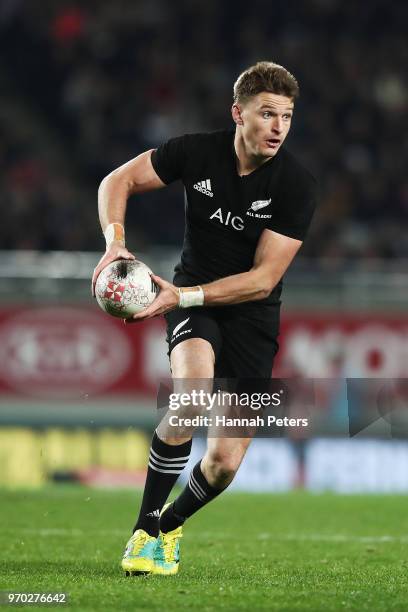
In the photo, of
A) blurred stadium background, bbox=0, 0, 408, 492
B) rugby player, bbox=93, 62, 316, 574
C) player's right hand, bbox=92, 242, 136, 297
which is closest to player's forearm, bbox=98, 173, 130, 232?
rugby player, bbox=93, 62, 316, 574

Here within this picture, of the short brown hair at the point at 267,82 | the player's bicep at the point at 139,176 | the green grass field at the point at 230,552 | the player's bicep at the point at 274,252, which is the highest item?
the short brown hair at the point at 267,82

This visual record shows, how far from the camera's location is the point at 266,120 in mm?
6227

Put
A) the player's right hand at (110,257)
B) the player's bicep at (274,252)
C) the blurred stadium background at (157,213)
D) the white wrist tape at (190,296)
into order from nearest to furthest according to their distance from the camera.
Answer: the player's right hand at (110,257)
the white wrist tape at (190,296)
the player's bicep at (274,252)
the blurred stadium background at (157,213)

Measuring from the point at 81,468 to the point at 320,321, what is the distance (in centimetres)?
305

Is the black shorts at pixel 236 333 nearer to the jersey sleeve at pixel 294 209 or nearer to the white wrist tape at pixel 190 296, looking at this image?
the white wrist tape at pixel 190 296

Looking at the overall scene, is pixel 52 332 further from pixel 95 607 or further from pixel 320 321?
pixel 95 607

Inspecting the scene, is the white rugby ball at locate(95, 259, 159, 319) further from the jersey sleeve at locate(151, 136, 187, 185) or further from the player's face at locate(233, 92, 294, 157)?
the player's face at locate(233, 92, 294, 157)

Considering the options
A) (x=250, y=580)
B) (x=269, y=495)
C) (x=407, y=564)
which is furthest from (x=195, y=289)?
(x=269, y=495)

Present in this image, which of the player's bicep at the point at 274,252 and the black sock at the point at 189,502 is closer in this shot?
the player's bicep at the point at 274,252

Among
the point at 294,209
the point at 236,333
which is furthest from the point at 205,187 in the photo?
the point at 236,333

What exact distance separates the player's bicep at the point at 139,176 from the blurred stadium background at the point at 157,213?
552 centimetres

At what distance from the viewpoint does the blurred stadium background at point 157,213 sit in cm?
1328

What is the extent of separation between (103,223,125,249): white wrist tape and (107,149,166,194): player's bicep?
0.31 m

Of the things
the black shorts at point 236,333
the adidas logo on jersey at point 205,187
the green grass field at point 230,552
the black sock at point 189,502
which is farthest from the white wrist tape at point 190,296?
the green grass field at point 230,552
